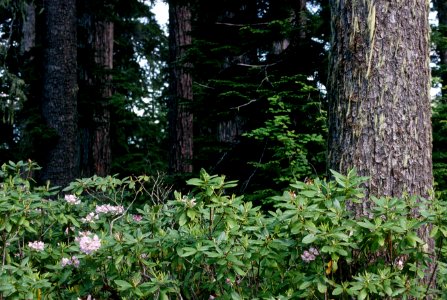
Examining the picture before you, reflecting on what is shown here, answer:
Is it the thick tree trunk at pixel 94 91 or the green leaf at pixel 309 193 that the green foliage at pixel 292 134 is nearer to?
the green leaf at pixel 309 193

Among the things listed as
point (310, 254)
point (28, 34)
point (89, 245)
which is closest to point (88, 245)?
point (89, 245)

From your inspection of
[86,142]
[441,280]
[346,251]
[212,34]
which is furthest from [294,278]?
[86,142]

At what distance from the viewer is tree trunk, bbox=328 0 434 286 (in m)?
3.44

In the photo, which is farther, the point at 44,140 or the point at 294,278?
the point at 44,140

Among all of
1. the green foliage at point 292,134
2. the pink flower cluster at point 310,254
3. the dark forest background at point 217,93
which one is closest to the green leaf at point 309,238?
the pink flower cluster at point 310,254

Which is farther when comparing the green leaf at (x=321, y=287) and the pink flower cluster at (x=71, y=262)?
the pink flower cluster at (x=71, y=262)

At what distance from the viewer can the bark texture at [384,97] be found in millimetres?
3443

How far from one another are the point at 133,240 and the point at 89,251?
37 centimetres

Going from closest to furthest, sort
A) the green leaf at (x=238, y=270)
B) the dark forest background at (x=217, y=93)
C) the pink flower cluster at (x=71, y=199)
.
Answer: the green leaf at (x=238, y=270) < the pink flower cluster at (x=71, y=199) < the dark forest background at (x=217, y=93)

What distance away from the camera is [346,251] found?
279 cm

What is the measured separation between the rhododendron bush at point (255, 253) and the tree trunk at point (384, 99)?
36cm

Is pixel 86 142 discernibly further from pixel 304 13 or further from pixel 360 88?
pixel 360 88

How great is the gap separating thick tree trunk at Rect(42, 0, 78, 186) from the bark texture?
574 cm

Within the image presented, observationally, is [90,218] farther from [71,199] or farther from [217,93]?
[217,93]
